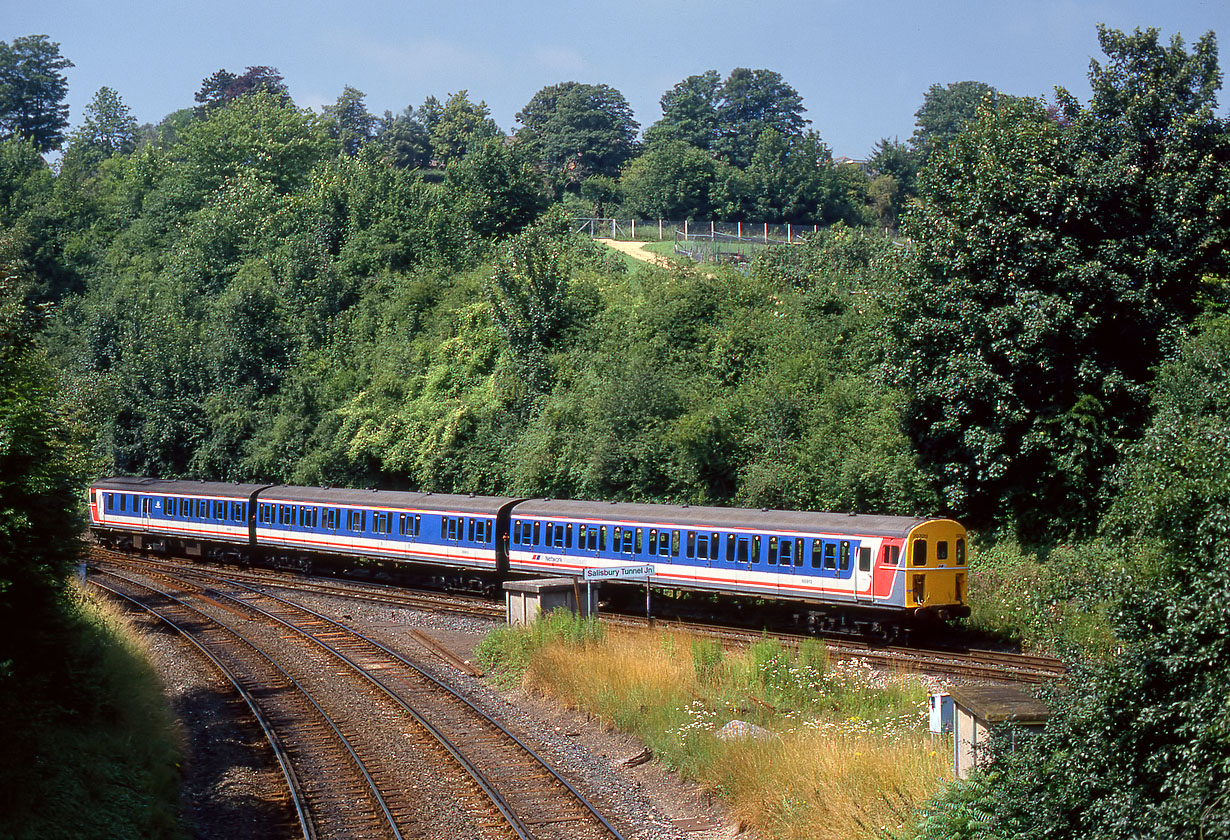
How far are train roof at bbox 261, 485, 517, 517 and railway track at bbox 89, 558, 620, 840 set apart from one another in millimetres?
5223

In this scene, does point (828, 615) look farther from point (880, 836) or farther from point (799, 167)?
point (799, 167)

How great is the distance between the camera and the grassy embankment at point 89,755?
12156 mm

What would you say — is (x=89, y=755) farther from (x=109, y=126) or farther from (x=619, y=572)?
(x=109, y=126)

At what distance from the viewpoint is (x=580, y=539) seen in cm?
2748

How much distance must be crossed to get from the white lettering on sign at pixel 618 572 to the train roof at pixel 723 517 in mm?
4175

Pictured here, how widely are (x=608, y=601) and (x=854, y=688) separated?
455 inches

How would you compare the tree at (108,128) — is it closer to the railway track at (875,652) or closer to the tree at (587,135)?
the tree at (587,135)

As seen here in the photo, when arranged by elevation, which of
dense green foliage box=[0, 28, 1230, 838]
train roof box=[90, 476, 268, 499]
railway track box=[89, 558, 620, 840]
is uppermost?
dense green foliage box=[0, 28, 1230, 838]

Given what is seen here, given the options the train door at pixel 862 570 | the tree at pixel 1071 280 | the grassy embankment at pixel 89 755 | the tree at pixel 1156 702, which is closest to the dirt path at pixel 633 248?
the tree at pixel 1071 280

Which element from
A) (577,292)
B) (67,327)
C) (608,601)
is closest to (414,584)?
(608,601)

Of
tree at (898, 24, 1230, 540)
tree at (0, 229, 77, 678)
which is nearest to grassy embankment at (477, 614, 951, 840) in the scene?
tree at (0, 229, 77, 678)

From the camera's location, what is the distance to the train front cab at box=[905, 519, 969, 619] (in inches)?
861

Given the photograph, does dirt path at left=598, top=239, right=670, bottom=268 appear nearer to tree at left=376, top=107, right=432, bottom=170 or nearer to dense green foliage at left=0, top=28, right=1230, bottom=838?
dense green foliage at left=0, top=28, right=1230, bottom=838

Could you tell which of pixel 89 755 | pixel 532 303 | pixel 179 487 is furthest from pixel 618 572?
pixel 179 487
